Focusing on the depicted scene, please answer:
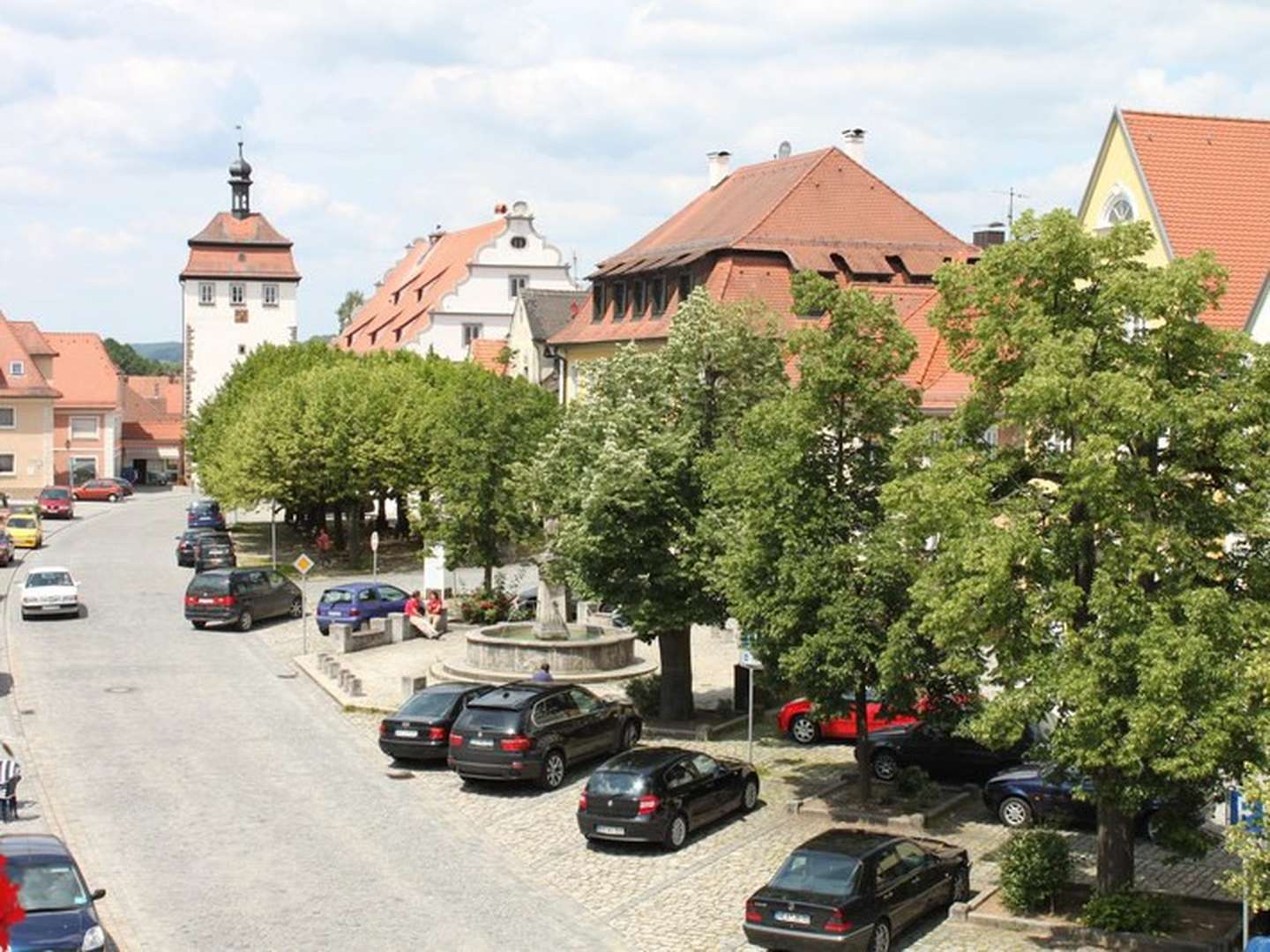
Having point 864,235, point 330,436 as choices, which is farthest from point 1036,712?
point 330,436

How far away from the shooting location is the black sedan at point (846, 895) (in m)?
19.0

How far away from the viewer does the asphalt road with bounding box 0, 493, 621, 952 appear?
20641 mm

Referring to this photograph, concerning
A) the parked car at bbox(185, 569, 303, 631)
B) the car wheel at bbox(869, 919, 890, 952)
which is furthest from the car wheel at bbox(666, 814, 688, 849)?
the parked car at bbox(185, 569, 303, 631)

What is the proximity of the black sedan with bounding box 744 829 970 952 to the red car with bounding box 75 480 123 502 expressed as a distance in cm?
8336

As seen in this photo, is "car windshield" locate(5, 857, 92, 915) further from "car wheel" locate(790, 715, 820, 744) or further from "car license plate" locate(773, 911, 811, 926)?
"car wheel" locate(790, 715, 820, 744)

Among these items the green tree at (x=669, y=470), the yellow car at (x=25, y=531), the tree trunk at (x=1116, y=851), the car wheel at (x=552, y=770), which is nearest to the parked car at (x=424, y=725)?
the car wheel at (x=552, y=770)

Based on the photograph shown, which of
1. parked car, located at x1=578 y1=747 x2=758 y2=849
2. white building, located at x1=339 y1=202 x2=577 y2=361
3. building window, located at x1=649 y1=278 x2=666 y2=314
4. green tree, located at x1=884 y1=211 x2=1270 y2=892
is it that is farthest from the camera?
white building, located at x1=339 y1=202 x2=577 y2=361

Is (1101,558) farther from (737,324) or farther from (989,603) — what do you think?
(737,324)

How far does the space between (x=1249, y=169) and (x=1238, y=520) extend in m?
15.7

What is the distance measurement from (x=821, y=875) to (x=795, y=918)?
0.71 m

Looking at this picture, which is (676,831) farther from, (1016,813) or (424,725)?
(424,725)

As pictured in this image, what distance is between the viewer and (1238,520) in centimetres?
1902

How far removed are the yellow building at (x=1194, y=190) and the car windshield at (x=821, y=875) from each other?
48.8 ft

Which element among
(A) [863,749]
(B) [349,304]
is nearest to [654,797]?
(A) [863,749]
